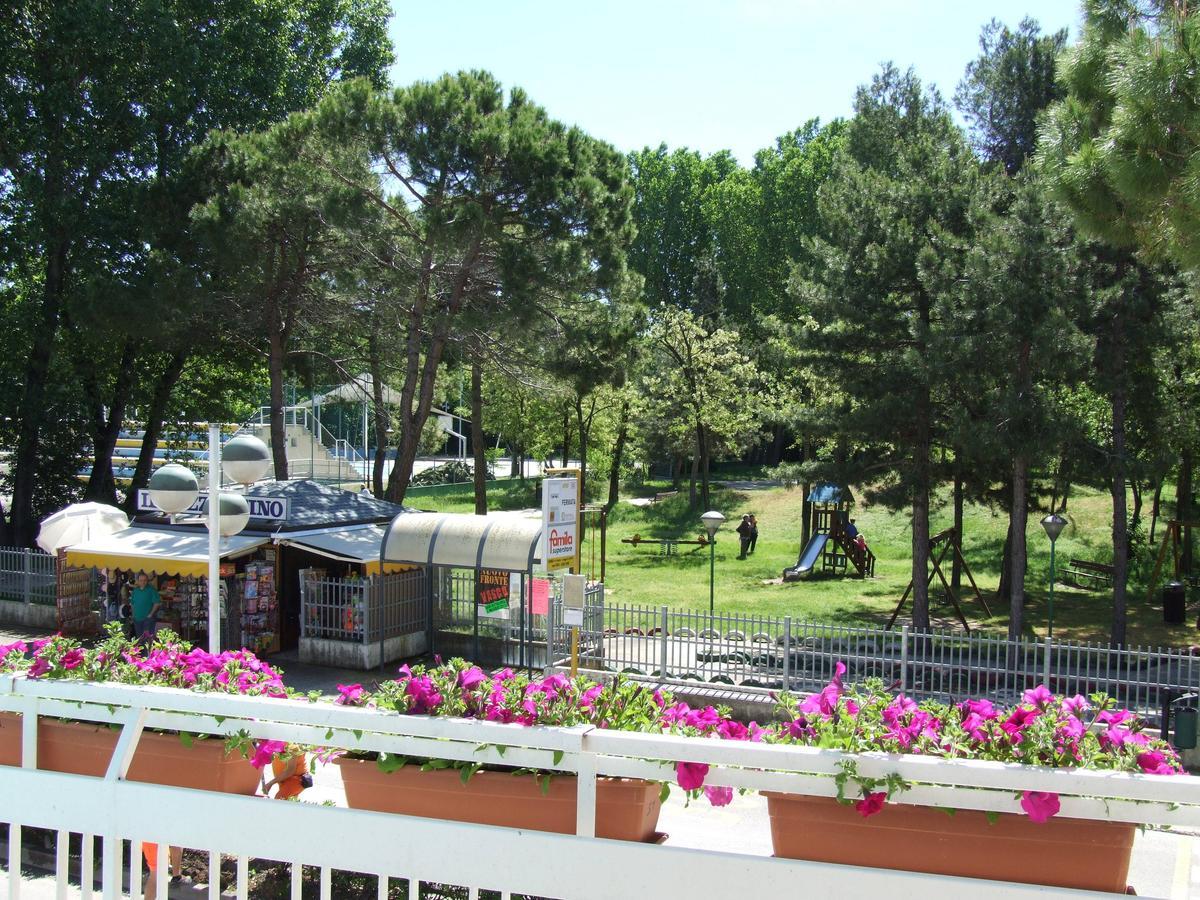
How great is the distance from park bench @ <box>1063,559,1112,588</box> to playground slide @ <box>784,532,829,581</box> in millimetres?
6442

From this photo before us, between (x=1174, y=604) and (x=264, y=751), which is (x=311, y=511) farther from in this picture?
(x=1174, y=604)

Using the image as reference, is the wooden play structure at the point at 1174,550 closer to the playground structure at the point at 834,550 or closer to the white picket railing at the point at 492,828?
the playground structure at the point at 834,550

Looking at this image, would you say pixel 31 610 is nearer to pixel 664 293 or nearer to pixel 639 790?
pixel 639 790

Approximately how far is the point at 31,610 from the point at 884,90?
37090mm

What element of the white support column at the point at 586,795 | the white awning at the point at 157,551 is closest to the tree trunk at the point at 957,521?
the white awning at the point at 157,551

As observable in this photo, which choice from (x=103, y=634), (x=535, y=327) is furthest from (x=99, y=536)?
(x=535, y=327)

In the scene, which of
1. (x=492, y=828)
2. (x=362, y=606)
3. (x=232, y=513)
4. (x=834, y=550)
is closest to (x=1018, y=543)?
(x=834, y=550)

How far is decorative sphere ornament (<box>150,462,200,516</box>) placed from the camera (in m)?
9.51

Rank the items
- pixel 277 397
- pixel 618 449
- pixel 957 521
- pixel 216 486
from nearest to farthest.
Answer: pixel 216 486, pixel 277 397, pixel 957 521, pixel 618 449

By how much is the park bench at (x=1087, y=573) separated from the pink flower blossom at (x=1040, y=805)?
2580 cm

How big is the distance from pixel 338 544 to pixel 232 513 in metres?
7.16

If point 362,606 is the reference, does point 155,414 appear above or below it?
above

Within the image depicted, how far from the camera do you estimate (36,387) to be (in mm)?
25641

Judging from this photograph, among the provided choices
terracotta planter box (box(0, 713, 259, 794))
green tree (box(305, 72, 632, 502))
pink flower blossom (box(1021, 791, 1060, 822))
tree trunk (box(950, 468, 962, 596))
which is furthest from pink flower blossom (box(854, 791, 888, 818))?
tree trunk (box(950, 468, 962, 596))
